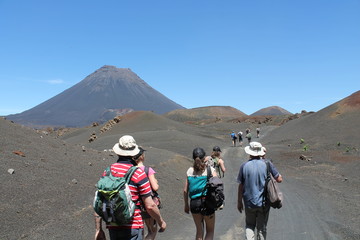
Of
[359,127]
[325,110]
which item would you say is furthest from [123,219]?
[325,110]

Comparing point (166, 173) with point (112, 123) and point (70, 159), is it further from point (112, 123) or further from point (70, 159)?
point (112, 123)

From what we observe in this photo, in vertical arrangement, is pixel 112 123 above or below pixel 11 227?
above

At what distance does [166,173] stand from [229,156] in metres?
11.5

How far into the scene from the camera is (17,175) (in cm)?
897

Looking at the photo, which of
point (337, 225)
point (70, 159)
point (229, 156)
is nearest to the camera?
point (337, 225)

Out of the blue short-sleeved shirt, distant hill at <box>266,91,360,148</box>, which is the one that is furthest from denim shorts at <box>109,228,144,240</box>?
distant hill at <box>266,91,360,148</box>

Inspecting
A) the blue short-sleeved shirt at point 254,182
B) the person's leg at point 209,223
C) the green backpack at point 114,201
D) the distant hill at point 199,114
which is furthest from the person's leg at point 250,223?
the distant hill at point 199,114

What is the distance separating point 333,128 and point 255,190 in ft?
118

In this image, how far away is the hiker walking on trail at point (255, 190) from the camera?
18.5ft

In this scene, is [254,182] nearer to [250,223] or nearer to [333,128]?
[250,223]

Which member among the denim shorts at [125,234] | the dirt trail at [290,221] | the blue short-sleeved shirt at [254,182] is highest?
the blue short-sleeved shirt at [254,182]

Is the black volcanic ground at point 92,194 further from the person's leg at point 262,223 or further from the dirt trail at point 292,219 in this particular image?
the person's leg at point 262,223

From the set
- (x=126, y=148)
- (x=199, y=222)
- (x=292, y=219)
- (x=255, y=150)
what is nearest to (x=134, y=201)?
(x=126, y=148)

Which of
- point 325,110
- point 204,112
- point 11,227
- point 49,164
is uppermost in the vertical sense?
point 204,112
